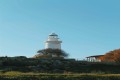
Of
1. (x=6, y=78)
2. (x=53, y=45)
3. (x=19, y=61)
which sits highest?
(x=53, y=45)

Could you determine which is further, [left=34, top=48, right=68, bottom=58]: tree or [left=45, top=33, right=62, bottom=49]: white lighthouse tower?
[left=45, top=33, right=62, bottom=49]: white lighthouse tower

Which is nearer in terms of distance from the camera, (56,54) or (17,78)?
(17,78)

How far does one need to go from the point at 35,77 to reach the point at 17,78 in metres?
1.41

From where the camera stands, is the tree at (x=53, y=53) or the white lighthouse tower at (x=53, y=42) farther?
the white lighthouse tower at (x=53, y=42)

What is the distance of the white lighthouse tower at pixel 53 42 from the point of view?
84000 mm

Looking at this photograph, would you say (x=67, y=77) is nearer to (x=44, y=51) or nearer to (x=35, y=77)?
(x=35, y=77)

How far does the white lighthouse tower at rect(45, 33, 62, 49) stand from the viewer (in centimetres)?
8400

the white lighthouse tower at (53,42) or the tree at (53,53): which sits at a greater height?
the white lighthouse tower at (53,42)

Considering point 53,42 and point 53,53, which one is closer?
point 53,53

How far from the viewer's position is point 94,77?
1427 inches

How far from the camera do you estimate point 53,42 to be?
278ft

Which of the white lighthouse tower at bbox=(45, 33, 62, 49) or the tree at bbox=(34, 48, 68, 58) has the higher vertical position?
the white lighthouse tower at bbox=(45, 33, 62, 49)

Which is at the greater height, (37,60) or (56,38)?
(56,38)

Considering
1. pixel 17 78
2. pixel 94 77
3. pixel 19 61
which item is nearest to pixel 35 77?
pixel 17 78
